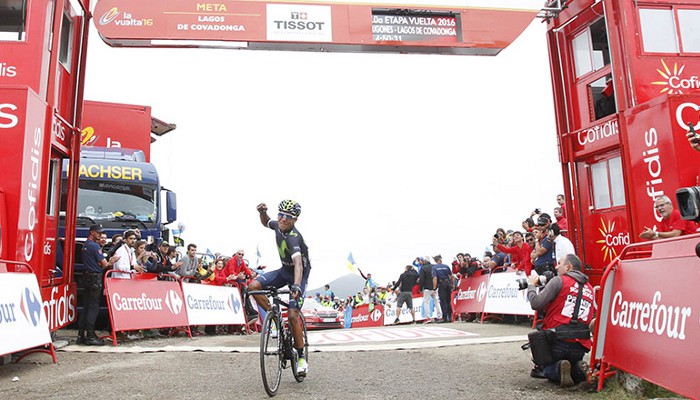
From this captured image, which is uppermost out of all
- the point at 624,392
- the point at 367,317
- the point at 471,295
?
the point at 471,295

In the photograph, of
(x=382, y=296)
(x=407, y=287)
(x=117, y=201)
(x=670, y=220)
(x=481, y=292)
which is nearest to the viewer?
(x=670, y=220)

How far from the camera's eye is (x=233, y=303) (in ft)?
47.3

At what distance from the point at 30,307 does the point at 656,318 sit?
688 cm

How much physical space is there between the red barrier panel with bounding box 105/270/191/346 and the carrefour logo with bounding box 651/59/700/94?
9.67 metres

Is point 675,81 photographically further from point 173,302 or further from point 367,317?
point 367,317

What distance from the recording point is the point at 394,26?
11773 mm

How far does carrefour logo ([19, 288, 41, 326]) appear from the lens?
6892 millimetres

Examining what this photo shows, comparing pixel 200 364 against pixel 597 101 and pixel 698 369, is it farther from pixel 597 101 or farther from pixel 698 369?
pixel 597 101

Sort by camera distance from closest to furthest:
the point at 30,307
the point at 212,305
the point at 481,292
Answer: the point at 30,307 < the point at 212,305 < the point at 481,292

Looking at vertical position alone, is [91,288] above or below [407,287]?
above

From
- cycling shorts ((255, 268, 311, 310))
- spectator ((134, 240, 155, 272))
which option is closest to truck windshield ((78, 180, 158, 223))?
spectator ((134, 240, 155, 272))

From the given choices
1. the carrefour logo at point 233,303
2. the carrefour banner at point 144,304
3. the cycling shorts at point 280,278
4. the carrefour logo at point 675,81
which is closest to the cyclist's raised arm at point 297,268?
the cycling shorts at point 280,278

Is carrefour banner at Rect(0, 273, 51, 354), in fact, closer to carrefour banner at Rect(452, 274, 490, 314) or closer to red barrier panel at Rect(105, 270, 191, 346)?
red barrier panel at Rect(105, 270, 191, 346)

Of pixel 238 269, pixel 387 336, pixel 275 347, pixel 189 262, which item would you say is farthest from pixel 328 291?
pixel 275 347
